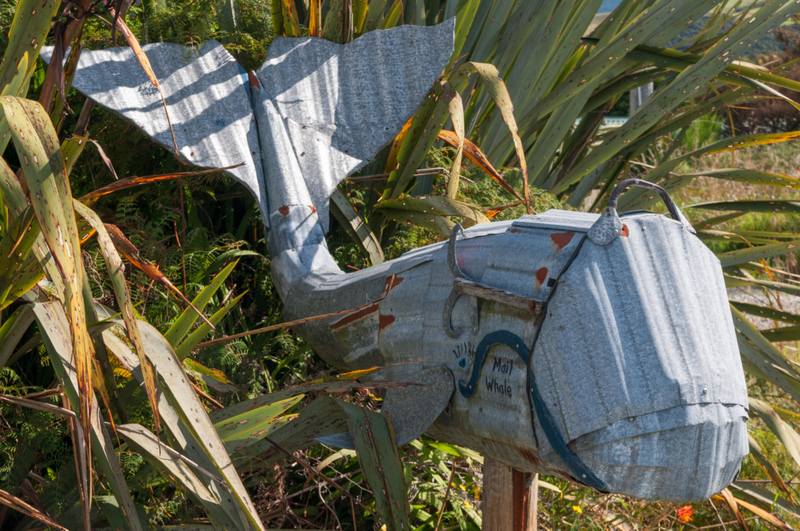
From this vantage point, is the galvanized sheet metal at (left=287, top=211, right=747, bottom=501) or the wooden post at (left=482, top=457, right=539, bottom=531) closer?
the galvanized sheet metal at (left=287, top=211, right=747, bottom=501)

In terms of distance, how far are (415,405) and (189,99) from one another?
95cm

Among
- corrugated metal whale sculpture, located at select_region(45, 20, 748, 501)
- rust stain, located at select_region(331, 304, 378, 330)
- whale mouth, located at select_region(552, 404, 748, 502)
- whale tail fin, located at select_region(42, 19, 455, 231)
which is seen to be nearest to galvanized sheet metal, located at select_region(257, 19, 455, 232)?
whale tail fin, located at select_region(42, 19, 455, 231)

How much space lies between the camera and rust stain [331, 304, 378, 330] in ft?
3.87

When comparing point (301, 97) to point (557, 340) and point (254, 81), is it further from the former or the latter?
point (557, 340)

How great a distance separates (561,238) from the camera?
882mm

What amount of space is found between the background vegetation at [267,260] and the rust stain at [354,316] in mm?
115

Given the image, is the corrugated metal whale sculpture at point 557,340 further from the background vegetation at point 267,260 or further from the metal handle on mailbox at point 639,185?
the background vegetation at point 267,260

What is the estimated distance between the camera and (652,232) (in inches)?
33.3

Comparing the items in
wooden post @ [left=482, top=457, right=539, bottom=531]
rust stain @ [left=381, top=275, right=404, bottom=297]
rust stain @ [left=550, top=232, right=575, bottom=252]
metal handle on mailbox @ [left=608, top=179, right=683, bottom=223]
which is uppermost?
metal handle on mailbox @ [left=608, top=179, right=683, bottom=223]

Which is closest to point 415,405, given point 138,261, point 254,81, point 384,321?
point 384,321

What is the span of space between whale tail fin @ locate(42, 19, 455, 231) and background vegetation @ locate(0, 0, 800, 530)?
0.09 meters

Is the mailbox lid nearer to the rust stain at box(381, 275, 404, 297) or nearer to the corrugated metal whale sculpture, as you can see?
the corrugated metal whale sculpture

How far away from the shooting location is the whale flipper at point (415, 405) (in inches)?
39.2

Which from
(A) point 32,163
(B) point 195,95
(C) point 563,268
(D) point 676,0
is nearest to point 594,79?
(D) point 676,0
